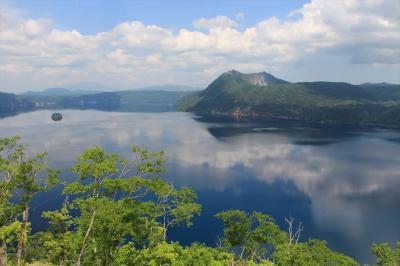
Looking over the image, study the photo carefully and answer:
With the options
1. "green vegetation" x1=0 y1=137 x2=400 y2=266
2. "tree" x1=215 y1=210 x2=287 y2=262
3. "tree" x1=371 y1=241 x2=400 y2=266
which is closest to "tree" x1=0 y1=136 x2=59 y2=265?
"green vegetation" x1=0 y1=137 x2=400 y2=266

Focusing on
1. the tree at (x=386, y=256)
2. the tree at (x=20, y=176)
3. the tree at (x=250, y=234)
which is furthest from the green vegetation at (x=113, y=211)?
the tree at (x=386, y=256)

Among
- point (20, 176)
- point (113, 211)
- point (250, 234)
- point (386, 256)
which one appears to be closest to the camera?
point (113, 211)

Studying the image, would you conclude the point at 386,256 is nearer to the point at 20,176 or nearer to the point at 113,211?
the point at 113,211

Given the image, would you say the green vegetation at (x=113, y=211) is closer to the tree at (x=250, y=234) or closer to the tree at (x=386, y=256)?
the tree at (x=250, y=234)

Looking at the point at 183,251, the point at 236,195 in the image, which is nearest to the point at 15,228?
the point at 183,251

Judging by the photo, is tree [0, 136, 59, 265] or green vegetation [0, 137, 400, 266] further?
tree [0, 136, 59, 265]

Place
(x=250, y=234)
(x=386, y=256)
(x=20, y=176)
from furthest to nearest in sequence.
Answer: (x=386, y=256) → (x=250, y=234) → (x=20, y=176)

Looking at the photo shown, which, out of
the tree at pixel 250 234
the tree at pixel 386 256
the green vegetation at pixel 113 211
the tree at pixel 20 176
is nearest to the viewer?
the green vegetation at pixel 113 211

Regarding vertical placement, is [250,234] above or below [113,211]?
below

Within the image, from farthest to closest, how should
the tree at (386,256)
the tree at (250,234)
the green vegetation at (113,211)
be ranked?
the tree at (386,256) → the tree at (250,234) → the green vegetation at (113,211)

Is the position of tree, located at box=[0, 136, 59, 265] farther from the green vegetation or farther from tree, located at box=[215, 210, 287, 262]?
tree, located at box=[215, 210, 287, 262]

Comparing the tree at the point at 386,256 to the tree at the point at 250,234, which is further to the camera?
the tree at the point at 386,256

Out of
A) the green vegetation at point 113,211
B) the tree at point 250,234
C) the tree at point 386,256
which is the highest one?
the green vegetation at point 113,211

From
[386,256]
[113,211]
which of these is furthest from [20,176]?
[386,256]
